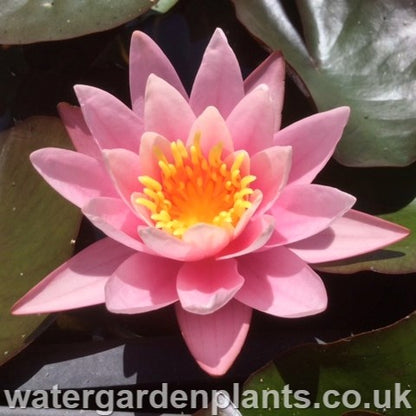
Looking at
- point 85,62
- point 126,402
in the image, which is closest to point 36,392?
point 126,402

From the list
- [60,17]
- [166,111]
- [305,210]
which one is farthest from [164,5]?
[305,210]

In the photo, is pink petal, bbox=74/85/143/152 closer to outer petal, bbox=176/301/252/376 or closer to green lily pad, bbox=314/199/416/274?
outer petal, bbox=176/301/252/376

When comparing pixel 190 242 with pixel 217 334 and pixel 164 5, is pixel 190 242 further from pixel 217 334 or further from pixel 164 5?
pixel 164 5

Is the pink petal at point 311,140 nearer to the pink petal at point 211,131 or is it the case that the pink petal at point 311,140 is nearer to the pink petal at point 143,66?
the pink petal at point 211,131

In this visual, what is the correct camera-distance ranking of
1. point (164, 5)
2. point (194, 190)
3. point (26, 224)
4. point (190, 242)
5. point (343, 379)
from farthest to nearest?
1. point (164, 5)
2. point (26, 224)
3. point (194, 190)
4. point (343, 379)
5. point (190, 242)

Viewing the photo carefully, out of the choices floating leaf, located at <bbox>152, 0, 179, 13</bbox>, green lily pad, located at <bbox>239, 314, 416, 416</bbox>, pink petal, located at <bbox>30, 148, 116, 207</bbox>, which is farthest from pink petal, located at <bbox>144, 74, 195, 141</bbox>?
floating leaf, located at <bbox>152, 0, 179, 13</bbox>

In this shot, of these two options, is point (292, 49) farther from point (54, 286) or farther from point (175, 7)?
point (54, 286)

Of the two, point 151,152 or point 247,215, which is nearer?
point 247,215
